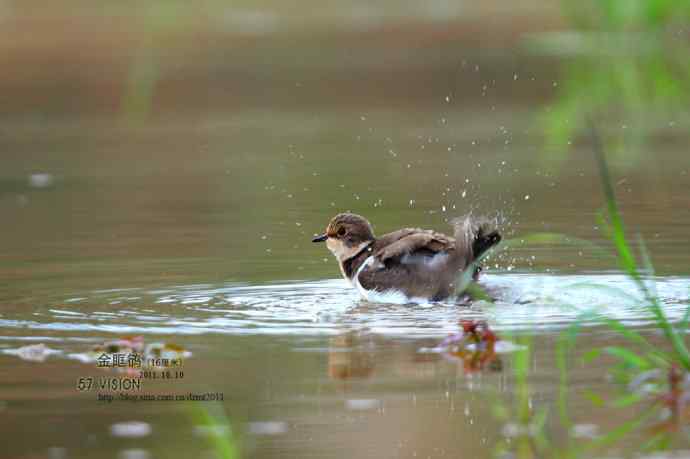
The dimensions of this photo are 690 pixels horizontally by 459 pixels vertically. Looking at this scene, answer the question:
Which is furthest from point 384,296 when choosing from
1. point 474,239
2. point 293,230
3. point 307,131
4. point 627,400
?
point 307,131

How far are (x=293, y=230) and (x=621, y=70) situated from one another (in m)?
9.12

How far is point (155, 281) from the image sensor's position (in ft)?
34.0

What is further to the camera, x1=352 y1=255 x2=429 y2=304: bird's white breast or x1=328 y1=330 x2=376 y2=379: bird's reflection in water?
x1=352 y1=255 x2=429 y2=304: bird's white breast

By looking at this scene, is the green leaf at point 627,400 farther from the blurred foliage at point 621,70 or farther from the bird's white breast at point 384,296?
the blurred foliage at point 621,70

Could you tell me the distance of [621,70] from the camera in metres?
20.5

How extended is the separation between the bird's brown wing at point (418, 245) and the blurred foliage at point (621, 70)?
439 centimetres

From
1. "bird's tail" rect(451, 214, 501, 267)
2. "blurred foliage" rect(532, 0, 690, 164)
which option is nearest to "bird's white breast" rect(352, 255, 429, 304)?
"bird's tail" rect(451, 214, 501, 267)

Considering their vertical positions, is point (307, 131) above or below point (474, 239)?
above

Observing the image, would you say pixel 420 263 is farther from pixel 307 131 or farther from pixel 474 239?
pixel 307 131

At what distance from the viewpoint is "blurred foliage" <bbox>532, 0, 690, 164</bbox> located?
57.2 ft

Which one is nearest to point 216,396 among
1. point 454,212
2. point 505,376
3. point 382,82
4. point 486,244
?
point 505,376

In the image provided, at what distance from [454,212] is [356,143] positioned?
4142mm

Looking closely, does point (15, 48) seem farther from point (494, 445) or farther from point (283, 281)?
point (494, 445)

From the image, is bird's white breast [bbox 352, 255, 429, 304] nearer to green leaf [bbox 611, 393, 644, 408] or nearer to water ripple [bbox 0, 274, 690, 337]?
water ripple [bbox 0, 274, 690, 337]
